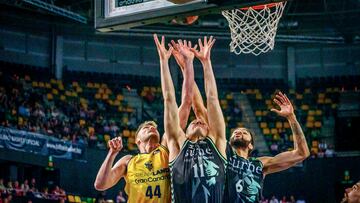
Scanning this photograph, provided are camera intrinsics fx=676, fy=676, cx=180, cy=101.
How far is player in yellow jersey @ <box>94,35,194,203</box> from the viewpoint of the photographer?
20.1 feet

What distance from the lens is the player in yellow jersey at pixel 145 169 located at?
6.12 meters

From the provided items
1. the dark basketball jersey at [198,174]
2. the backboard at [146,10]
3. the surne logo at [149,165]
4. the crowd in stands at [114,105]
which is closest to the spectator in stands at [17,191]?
the crowd in stands at [114,105]

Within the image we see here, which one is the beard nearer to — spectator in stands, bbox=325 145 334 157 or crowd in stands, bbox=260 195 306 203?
crowd in stands, bbox=260 195 306 203

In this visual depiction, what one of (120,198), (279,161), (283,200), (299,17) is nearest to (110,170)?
(279,161)

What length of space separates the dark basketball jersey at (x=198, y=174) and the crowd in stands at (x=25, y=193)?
9307mm

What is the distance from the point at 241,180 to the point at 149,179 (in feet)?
2.87

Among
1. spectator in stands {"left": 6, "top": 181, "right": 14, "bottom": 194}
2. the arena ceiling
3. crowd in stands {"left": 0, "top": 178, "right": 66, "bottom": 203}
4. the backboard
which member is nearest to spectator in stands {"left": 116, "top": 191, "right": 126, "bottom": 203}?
crowd in stands {"left": 0, "top": 178, "right": 66, "bottom": 203}

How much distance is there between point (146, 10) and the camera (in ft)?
18.5

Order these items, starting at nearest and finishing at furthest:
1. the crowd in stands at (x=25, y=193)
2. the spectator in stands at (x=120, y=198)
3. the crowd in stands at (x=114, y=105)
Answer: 1. the crowd in stands at (x=25, y=193)
2. the spectator in stands at (x=120, y=198)
3. the crowd in stands at (x=114, y=105)

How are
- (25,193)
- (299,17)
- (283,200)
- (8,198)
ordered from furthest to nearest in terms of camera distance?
(299,17)
(283,200)
(25,193)
(8,198)

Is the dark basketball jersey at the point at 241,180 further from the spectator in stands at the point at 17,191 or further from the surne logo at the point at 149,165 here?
the spectator in stands at the point at 17,191

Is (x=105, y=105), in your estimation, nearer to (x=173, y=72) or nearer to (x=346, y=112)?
(x=173, y=72)

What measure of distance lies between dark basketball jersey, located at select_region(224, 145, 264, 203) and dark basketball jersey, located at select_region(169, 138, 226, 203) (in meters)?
0.20

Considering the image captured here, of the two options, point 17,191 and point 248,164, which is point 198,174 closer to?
point 248,164
